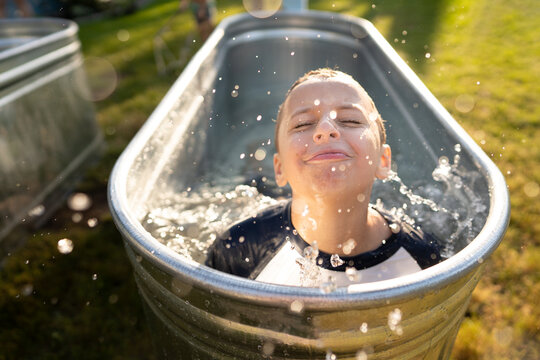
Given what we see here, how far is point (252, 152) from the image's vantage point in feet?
10.7

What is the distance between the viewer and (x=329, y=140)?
134 cm

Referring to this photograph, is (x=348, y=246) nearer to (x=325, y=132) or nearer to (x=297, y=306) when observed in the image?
(x=325, y=132)

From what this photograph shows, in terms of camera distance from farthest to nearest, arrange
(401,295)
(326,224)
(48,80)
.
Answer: (48,80)
(326,224)
(401,295)

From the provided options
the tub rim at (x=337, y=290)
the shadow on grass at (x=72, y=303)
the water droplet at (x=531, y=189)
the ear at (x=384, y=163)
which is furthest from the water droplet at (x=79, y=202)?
the water droplet at (x=531, y=189)

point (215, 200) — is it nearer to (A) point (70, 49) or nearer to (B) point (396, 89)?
(B) point (396, 89)

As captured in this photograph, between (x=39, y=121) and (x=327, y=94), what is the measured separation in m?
2.41

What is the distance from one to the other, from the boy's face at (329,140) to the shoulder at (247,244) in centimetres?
24

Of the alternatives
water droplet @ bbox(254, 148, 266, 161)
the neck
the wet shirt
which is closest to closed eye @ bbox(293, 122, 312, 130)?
the neck

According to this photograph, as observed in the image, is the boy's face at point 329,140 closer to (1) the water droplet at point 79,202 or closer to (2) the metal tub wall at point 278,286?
(2) the metal tub wall at point 278,286

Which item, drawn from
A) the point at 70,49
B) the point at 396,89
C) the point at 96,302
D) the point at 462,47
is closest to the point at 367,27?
the point at 396,89

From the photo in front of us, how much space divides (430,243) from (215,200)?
1.28 m

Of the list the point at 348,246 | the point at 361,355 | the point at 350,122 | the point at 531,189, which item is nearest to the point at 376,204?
the point at 348,246

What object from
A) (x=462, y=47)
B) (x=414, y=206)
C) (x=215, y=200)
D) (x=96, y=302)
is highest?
(x=414, y=206)

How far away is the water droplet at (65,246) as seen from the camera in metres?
2.76
